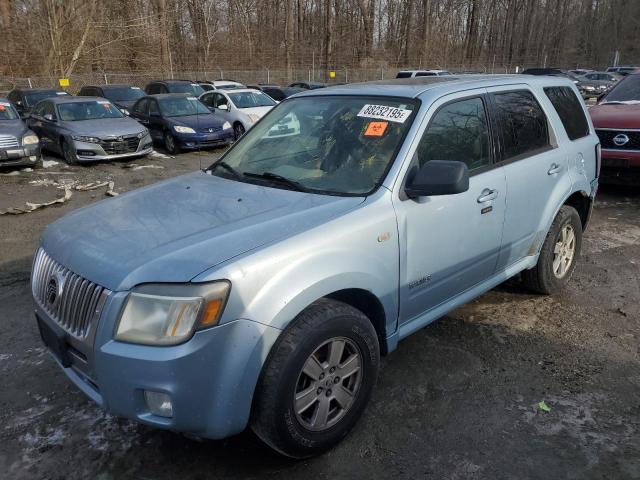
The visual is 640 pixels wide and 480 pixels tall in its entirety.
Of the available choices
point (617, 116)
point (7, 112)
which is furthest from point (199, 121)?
point (617, 116)

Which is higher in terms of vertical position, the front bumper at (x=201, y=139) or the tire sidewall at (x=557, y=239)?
the tire sidewall at (x=557, y=239)

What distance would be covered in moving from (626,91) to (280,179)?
8.01 meters

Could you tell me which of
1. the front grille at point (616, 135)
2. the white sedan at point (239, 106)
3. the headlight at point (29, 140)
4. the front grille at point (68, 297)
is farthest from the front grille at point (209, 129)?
the front grille at point (68, 297)

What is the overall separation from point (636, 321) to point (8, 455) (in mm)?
4384

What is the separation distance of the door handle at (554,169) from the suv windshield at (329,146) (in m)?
1.49

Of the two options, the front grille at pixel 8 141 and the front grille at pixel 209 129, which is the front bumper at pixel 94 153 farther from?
the front grille at pixel 209 129

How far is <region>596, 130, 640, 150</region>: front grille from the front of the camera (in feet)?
23.9

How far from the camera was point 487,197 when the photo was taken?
3.37 meters

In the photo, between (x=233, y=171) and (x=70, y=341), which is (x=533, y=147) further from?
(x=70, y=341)

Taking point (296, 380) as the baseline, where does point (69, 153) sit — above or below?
below

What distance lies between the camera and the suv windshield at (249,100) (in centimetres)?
1512

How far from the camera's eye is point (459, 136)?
3.36 m

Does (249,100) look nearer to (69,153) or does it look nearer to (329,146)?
(69,153)

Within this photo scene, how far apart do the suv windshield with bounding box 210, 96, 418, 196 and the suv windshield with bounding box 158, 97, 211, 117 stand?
1062cm
